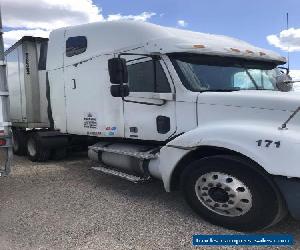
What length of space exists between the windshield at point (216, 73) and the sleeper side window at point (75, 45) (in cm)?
230

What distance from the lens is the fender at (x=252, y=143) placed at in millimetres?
4137

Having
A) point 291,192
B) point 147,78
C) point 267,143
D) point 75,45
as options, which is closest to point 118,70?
point 147,78

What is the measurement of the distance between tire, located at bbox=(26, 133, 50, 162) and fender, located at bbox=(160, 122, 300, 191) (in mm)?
4389

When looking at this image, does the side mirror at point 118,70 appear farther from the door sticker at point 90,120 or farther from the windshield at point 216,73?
the door sticker at point 90,120

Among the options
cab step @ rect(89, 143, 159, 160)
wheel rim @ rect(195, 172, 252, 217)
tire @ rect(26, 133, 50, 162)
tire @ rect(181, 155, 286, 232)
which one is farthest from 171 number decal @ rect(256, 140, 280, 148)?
tire @ rect(26, 133, 50, 162)

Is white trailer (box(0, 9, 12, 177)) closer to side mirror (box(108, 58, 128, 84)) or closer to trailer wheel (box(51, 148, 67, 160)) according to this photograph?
side mirror (box(108, 58, 128, 84))

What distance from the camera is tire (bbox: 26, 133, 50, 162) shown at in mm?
8859

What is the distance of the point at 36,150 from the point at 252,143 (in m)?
5.88

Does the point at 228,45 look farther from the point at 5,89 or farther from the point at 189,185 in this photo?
the point at 5,89

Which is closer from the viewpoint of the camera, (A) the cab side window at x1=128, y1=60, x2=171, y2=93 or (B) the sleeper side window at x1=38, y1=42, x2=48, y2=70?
(A) the cab side window at x1=128, y1=60, x2=171, y2=93

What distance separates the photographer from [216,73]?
5.66 metres

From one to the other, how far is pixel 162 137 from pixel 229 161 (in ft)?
4.76

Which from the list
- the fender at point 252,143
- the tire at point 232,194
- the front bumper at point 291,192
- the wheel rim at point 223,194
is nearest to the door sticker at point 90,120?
the fender at point 252,143

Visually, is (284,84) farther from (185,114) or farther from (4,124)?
(4,124)
